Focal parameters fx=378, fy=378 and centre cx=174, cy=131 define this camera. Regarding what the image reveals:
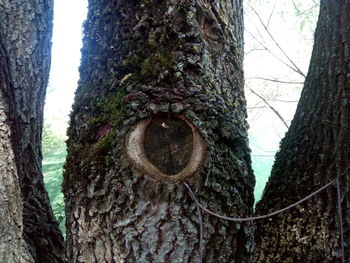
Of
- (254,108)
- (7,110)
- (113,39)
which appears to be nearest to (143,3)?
(113,39)

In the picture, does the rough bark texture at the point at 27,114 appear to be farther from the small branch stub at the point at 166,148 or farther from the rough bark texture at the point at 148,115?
the small branch stub at the point at 166,148

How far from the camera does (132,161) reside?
101cm

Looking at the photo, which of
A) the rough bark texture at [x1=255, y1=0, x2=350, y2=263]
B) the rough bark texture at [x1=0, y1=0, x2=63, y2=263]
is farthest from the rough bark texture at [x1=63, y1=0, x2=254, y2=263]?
the rough bark texture at [x1=0, y1=0, x2=63, y2=263]

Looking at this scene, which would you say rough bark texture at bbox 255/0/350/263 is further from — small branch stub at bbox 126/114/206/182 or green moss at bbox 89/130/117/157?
green moss at bbox 89/130/117/157

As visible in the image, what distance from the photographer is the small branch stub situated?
3.31 feet

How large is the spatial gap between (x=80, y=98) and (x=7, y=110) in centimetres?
37

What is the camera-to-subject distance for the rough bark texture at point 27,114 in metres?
1.43

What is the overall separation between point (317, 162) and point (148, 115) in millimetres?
552

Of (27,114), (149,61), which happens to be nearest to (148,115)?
(149,61)

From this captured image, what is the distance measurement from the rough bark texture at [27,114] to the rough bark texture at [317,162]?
95cm

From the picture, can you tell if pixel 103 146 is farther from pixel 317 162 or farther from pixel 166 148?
pixel 317 162

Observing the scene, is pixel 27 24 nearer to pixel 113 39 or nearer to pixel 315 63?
pixel 113 39

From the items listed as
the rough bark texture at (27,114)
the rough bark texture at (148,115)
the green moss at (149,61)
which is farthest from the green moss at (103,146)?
the rough bark texture at (27,114)

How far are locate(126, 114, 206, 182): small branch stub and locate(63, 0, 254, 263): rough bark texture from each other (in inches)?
0.8
